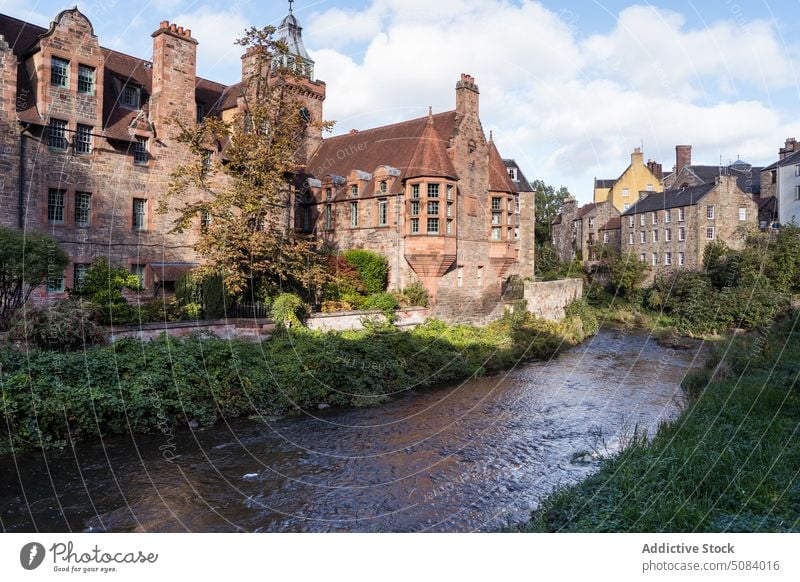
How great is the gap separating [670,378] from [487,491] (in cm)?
1422

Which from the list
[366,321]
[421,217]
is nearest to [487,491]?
[366,321]

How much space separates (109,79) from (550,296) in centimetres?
2564

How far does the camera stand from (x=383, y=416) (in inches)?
642

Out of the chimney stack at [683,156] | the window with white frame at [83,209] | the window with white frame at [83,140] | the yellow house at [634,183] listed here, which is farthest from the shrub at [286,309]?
the chimney stack at [683,156]

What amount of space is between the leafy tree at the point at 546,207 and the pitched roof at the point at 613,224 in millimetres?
6063

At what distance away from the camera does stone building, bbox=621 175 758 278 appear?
137 feet

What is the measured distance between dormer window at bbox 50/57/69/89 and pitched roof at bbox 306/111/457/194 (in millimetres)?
13478

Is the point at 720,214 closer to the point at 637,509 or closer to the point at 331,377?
the point at 331,377

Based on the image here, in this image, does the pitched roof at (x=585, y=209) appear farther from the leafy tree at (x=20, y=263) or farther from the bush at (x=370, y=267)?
the leafy tree at (x=20, y=263)

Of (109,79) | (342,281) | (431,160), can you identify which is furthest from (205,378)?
(431,160)

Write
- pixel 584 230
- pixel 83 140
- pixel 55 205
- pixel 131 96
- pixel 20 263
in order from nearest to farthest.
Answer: pixel 20 263
pixel 55 205
pixel 83 140
pixel 131 96
pixel 584 230

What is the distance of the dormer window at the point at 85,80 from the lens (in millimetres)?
20391

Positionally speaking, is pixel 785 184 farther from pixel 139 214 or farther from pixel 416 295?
pixel 139 214

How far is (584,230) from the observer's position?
174ft
